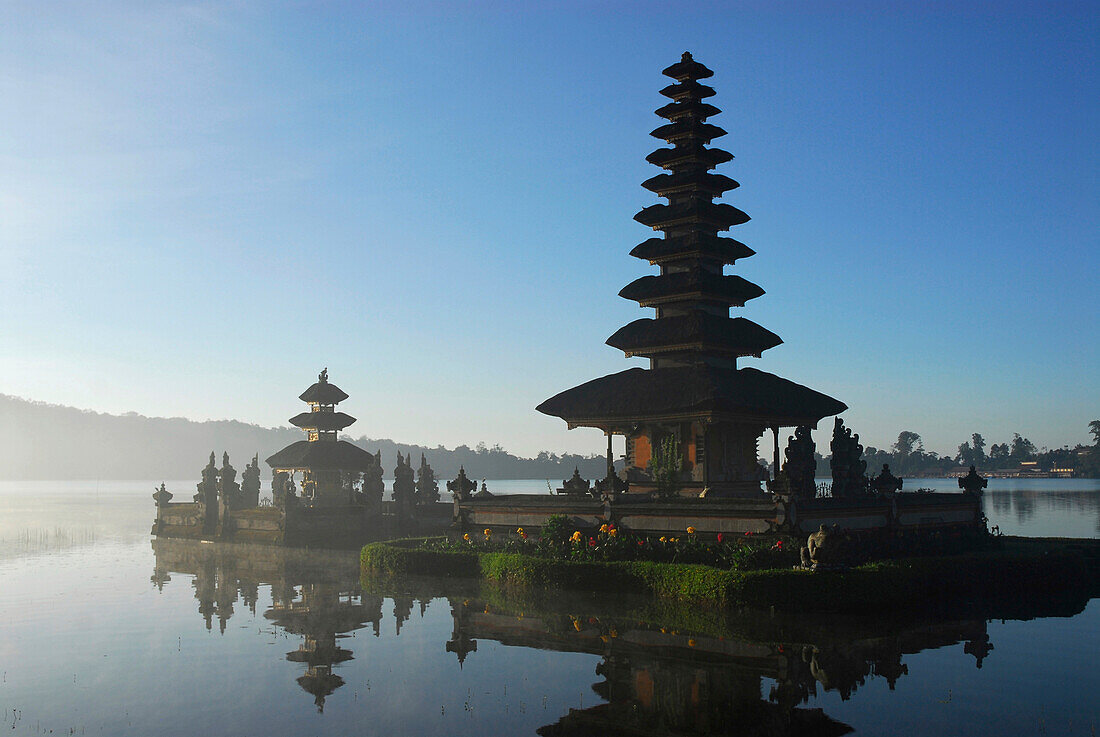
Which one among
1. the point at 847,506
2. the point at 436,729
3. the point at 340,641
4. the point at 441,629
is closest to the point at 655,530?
the point at 847,506

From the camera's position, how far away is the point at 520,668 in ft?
60.7

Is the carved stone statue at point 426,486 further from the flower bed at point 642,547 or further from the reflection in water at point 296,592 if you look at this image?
the flower bed at point 642,547

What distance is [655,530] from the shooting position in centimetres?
3088

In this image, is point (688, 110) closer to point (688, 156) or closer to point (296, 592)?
point (688, 156)

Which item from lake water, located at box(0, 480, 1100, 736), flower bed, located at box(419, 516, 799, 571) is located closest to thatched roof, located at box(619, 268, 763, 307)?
flower bed, located at box(419, 516, 799, 571)

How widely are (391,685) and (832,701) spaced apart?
25.0 feet

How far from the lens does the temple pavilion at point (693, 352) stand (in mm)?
38062

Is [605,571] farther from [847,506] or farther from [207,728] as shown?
[207,728]

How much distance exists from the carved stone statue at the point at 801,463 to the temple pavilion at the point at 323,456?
108 ft

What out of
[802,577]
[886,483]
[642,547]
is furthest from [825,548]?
[886,483]

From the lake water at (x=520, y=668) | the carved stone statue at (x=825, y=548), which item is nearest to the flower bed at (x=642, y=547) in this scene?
Result: the carved stone statue at (x=825, y=548)

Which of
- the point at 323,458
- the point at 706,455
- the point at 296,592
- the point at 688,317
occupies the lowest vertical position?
the point at 296,592

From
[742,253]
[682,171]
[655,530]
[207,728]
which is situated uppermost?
[682,171]

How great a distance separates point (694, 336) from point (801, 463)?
32.6 feet
